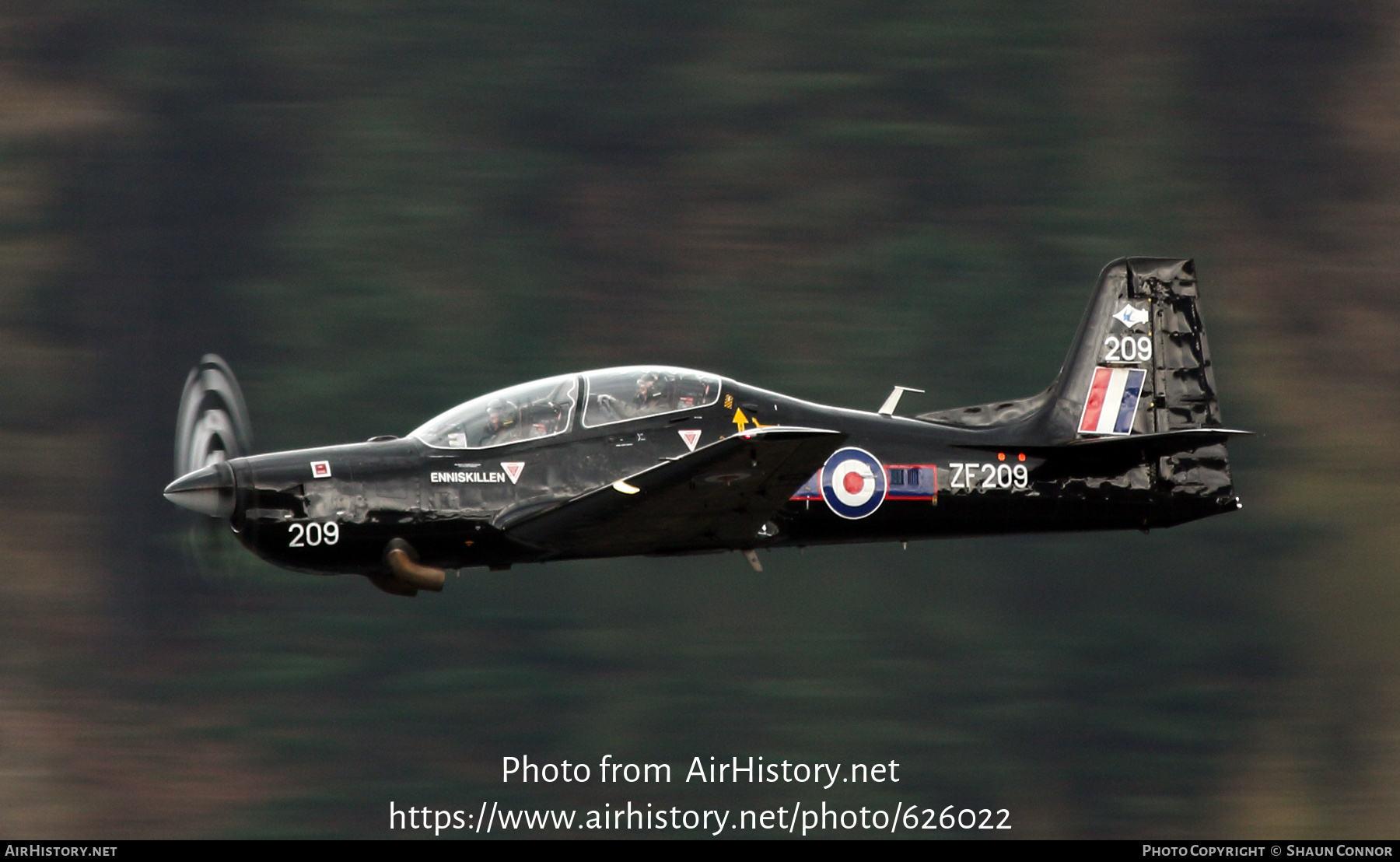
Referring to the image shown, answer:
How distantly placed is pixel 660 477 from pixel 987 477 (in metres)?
2.53

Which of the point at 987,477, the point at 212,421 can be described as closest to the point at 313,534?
the point at 212,421

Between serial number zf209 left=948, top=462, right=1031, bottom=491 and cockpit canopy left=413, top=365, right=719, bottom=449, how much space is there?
1.75 m

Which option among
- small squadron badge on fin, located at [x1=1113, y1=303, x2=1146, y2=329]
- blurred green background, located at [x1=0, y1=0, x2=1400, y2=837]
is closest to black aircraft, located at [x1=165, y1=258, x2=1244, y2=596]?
small squadron badge on fin, located at [x1=1113, y1=303, x2=1146, y2=329]

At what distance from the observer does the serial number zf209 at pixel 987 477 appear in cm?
977

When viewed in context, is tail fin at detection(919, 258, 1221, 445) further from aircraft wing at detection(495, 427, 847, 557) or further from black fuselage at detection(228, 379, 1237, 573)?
aircraft wing at detection(495, 427, 847, 557)

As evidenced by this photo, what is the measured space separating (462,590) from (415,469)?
626 centimetres

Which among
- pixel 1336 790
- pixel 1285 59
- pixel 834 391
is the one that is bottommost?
pixel 1336 790

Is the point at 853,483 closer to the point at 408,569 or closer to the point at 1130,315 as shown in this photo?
the point at 1130,315

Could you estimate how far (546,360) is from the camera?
15.8m

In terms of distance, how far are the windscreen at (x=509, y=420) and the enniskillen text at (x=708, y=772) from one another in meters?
6.55

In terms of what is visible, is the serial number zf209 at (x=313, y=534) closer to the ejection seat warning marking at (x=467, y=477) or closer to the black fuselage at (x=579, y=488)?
the black fuselage at (x=579, y=488)

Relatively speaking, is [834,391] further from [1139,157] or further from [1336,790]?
[1336,790]

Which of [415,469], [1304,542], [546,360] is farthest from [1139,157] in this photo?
[415,469]

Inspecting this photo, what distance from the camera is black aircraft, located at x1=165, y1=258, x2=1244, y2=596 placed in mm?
8891
